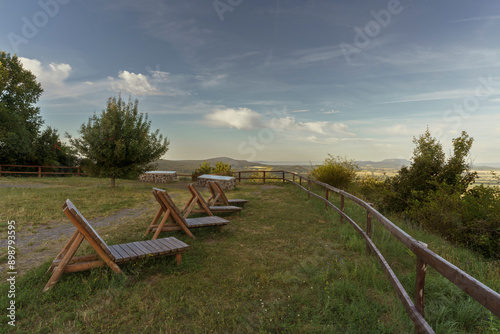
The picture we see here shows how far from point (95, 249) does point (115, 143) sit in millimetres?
11741

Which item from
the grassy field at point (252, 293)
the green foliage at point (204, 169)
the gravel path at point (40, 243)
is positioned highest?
the green foliage at point (204, 169)

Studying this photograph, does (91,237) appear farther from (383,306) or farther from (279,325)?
(383,306)

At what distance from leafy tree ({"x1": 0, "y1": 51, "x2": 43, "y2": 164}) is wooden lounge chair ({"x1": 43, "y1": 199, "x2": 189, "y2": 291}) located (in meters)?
23.0

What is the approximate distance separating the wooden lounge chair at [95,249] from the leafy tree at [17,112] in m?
23.0

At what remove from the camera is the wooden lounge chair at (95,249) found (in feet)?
10.6

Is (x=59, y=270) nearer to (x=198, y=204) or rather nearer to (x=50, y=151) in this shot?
Answer: (x=198, y=204)

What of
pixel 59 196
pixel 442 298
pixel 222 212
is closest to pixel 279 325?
pixel 442 298

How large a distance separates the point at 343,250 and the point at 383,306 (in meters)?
1.93

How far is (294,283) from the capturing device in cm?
354

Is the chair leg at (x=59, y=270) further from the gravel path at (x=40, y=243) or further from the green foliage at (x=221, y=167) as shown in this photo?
the green foliage at (x=221, y=167)

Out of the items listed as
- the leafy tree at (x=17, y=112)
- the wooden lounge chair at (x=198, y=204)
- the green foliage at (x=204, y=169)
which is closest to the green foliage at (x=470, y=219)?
the wooden lounge chair at (x=198, y=204)

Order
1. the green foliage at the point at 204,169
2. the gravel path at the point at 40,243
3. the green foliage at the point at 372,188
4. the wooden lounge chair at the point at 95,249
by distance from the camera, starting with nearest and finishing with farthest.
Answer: the wooden lounge chair at the point at 95,249
the gravel path at the point at 40,243
the green foliage at the point at 372,188
the green foliage at the point at 204,169
